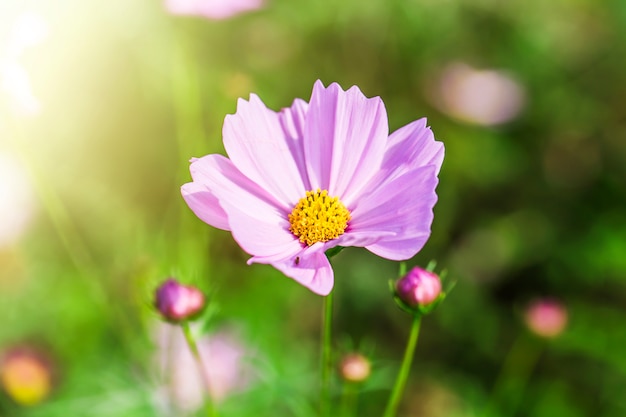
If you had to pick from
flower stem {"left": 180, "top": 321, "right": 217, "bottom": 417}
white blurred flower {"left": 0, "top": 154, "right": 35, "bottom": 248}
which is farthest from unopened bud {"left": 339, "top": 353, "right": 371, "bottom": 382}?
white blurred flower {"left": 0, "top": 154, "right": 35, "bottom": 248}

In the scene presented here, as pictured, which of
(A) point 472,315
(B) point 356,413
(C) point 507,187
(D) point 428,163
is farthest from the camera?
(C) point 507,187

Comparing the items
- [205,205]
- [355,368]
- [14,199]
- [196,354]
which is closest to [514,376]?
[355,368]

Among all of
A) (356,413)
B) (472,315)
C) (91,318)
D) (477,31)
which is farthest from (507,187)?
(91,318)

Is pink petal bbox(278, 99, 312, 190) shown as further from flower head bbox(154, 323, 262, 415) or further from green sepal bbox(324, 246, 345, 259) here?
flower head bbox(154, 323, 262, 415)

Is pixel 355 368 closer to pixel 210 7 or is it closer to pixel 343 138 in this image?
pixel 343 138

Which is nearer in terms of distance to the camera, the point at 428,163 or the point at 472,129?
the point at 428,163

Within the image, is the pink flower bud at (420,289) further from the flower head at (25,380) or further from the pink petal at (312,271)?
the flower head at (25,380)

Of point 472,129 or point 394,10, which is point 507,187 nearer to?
point 472,129
